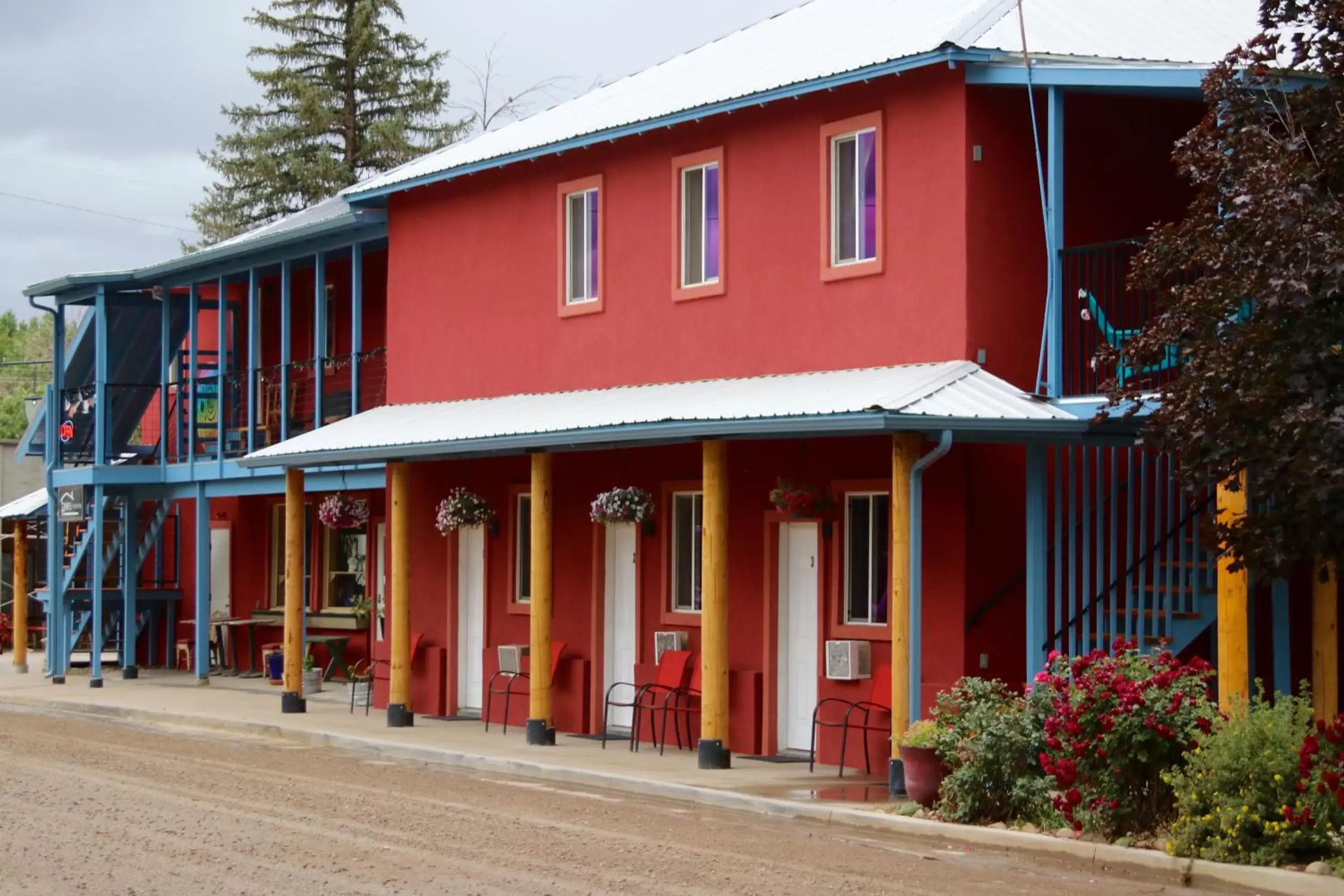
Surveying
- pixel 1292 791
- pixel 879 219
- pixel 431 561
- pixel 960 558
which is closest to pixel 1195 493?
pixel 1292 791

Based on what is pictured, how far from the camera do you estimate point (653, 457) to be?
1975 centimetres

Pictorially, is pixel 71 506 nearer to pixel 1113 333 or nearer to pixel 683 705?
pixel 683 705

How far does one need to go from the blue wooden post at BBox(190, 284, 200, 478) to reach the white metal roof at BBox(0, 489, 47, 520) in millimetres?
4041

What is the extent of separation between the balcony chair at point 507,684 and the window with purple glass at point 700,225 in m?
3.93

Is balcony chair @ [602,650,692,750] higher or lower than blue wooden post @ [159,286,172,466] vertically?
lower

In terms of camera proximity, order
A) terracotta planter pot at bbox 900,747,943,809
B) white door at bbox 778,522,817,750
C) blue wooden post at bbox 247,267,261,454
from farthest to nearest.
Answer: blue wooden post at bbox 247,267,261,454 < white door at bbox 778,522,817,750 < terracotta planter pot at bbox 900,747,943,809

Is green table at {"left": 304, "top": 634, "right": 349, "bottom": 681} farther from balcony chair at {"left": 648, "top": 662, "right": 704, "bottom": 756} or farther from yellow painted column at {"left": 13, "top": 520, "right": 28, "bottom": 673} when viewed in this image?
balcony chair at {"left": 648, "top": 662, "right": 704, "bottom": 756}

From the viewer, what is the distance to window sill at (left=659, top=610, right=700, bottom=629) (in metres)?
19.3

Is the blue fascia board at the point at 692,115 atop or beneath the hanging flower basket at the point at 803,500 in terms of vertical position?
atop

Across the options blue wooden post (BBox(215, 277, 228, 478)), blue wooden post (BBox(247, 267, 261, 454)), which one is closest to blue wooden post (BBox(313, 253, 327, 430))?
blue wooden post (BBox(247, 267, 261, 454))

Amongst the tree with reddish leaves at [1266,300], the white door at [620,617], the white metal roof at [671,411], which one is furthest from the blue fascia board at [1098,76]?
the white door at [620,617]

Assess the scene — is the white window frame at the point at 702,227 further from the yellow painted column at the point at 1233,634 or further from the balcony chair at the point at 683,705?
A: the yellow painted column at the point at 1233,634

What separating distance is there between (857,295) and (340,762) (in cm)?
621

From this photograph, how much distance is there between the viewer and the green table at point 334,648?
27.7 meters
